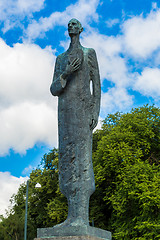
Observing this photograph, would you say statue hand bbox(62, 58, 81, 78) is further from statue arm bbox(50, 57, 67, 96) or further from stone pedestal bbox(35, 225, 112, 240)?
stone pedestal bbox(35, 225, 112, 240)

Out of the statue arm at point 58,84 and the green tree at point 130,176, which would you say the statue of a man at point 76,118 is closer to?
the statue arm at point 58,84

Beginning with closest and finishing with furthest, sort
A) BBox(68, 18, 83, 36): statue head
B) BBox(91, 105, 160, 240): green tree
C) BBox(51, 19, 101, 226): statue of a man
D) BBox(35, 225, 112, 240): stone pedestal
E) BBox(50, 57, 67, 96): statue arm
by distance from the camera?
BBox(35, 225, 112, 240): stone pedestal
BBox(51, 19, 101, 226): statue of a man
BBox(50, 57, 67, 96): statue arm
BBox(68, 18, 83, 36): statue head
BBox(91, 105, 160, 240): green tree

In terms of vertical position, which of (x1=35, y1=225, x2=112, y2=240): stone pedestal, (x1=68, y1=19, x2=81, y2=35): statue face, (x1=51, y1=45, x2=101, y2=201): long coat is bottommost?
(x1=35, y1=225, x2=112, y2=240): stone pedestal

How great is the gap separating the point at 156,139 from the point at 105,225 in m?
7.93

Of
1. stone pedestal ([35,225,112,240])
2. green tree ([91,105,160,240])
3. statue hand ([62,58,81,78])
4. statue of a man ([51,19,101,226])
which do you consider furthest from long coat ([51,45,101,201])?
green tree ([91,105,160,240])

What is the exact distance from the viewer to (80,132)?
6070 mm

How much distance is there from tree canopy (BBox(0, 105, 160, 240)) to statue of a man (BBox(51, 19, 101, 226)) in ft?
49.6

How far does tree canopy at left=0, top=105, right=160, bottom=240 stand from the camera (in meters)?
21.1

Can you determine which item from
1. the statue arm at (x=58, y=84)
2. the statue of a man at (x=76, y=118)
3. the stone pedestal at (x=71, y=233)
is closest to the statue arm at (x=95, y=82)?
the statue of a man at (x=76, y=118)

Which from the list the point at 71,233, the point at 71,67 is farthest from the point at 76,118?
the point at 71,233

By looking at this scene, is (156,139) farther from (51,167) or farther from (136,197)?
(51,167)

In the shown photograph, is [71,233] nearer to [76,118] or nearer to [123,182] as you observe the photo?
[76,118]

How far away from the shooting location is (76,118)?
6.12m

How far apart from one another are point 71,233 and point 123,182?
59.5ft
